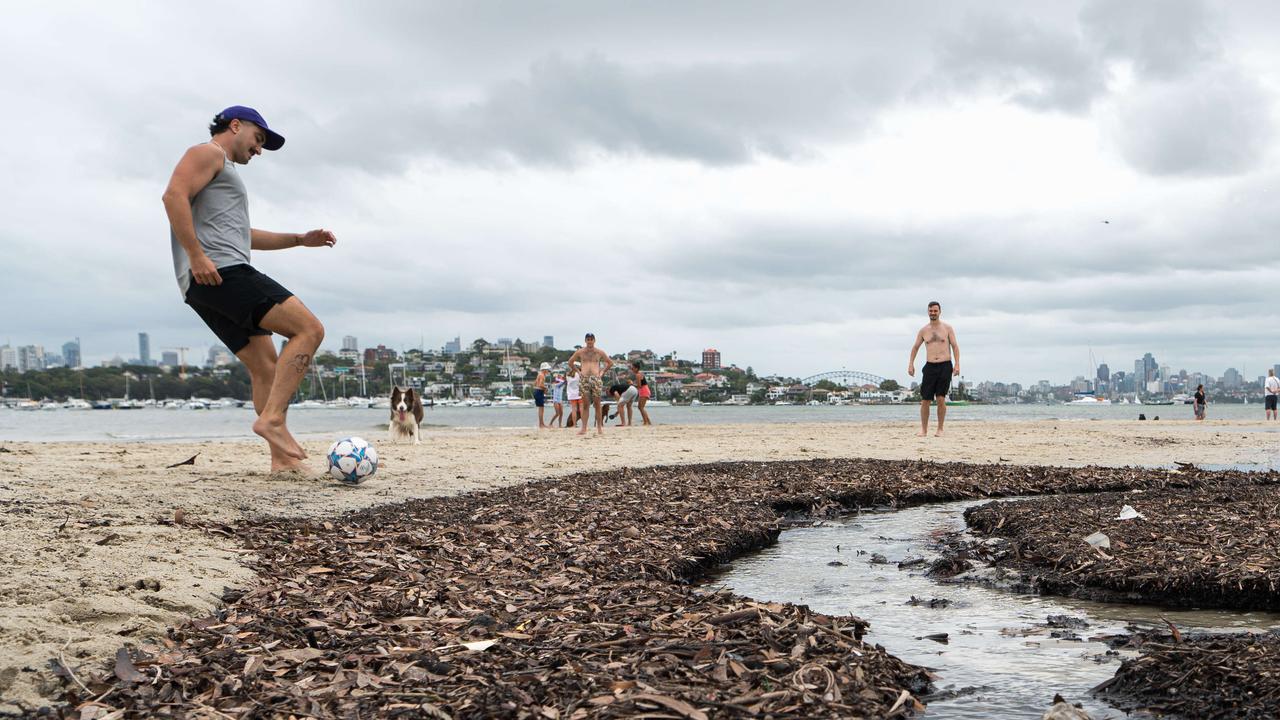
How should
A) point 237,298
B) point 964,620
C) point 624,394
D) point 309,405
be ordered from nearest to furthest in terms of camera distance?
point 964,620
point 237,298
point 624,394
point 309,405

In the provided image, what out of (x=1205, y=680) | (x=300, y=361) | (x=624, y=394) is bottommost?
(x=1205, y=680)

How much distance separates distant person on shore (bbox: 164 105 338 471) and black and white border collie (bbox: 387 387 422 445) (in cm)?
744

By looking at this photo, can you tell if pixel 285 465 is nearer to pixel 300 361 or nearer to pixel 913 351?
pixel 300 361

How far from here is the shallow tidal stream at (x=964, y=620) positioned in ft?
10.9

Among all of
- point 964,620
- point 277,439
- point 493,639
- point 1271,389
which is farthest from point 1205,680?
point 1271,389

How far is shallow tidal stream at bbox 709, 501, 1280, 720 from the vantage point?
3309mm

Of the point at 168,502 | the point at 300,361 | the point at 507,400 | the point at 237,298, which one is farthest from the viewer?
the point at 507,400

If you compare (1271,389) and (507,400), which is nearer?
(1271,389)

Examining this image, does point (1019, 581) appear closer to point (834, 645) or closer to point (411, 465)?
point (834, 645)

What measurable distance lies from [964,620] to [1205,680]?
4.36 ft

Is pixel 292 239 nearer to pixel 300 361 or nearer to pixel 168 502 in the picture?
pixel 300 361

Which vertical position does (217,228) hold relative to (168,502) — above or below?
above

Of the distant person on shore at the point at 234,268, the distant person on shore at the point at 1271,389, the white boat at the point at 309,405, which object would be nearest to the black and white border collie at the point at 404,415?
the distant person on shore at the point at 234,268

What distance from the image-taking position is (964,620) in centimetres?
437
